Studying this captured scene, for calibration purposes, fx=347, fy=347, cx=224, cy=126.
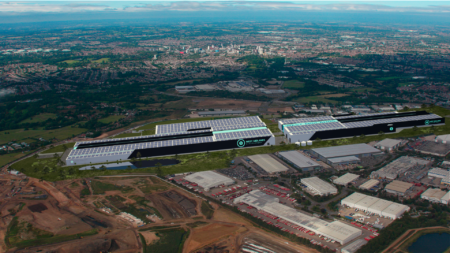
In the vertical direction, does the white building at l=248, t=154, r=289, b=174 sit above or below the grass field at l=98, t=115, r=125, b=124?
above

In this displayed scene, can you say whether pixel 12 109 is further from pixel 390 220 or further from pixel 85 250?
pixel 390 220

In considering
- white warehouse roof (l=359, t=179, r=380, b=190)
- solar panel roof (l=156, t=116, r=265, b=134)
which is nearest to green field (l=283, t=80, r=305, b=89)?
solar panel roof (l=156, t=116, r=265, b=134)

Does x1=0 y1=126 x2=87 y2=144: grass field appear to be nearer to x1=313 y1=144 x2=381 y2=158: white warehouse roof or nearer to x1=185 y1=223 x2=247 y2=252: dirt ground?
x1=185 y1=223 x2=247 y2=252: dirt ground

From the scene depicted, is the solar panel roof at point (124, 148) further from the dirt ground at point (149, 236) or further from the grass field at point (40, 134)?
the dirt ground at point (149, 236)

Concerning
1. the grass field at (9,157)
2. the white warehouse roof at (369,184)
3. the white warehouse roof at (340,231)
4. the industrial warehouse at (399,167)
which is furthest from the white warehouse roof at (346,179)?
the grass field at (9,157)

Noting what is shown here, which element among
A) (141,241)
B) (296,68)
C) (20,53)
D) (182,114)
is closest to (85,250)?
(141,241)

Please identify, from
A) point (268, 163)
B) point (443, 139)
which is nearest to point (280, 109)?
point (268, 163)
